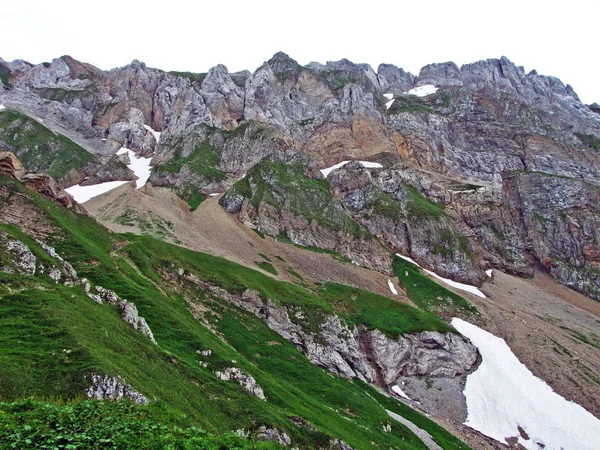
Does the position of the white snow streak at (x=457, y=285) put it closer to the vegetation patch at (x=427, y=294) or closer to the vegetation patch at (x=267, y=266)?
the vegetation patch at (x=427, y=294)

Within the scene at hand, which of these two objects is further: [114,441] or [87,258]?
[87,258]

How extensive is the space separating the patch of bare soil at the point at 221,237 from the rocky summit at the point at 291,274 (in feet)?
2.71

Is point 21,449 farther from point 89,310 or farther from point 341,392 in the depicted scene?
point 341,392

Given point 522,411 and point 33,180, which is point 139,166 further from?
point 522,411

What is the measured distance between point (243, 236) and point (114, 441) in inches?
3770

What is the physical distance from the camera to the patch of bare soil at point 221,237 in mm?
94750

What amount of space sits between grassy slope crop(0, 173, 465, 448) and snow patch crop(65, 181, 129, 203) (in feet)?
241

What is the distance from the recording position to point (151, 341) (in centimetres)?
3650

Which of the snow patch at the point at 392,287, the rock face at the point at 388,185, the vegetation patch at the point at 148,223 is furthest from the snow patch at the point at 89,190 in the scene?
the snow patch at the point at 392,287

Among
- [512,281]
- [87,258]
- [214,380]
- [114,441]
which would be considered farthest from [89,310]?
[512,281]

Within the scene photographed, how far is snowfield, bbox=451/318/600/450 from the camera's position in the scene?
209 ft

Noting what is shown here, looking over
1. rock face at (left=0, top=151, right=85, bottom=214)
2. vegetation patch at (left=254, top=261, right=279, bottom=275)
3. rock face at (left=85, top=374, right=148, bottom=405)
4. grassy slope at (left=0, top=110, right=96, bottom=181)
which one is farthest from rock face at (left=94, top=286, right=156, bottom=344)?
grassy slope at (left=0, top=110, right=96, bottom=181)

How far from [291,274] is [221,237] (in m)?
21.3

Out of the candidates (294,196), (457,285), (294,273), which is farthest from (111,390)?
(457,285)
